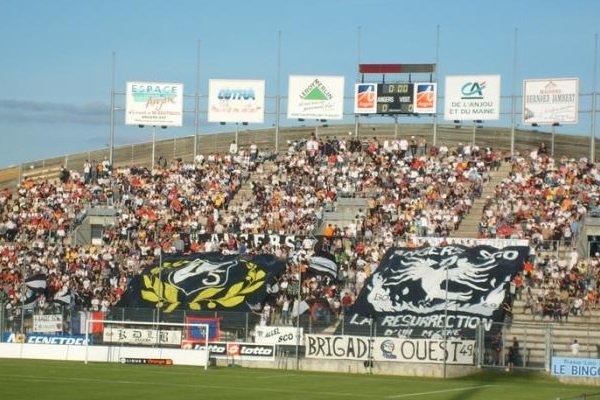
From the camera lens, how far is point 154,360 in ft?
156

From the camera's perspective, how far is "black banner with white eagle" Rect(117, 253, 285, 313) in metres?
54.6

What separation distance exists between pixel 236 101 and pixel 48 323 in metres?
27.3

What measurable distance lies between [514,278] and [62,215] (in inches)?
1093

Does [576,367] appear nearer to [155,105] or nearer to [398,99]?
[398,99]

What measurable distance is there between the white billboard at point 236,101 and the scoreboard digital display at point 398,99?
8162 mm

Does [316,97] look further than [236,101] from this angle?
No

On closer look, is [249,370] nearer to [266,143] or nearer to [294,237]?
[294,237]

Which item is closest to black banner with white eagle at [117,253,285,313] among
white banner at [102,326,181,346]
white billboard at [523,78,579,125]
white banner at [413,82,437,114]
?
white banner at [102,326,181,346]

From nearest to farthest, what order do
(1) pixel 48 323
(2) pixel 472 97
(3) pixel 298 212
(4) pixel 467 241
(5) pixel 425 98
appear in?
(1) pixel 48 323 → (4) pixel 467 241 → (3) pixel 298 212 → (2) pixel 472 97 → (5) pixel 425 98

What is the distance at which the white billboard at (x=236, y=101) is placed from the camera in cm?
7475

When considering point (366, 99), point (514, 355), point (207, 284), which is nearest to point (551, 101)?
point (366, 99)

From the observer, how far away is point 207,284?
55812mm

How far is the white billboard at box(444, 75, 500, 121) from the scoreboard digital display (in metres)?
2.11

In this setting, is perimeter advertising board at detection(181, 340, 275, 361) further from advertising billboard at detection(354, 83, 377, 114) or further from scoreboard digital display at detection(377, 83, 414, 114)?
advertising billboard at detection(354, 83, 377, 114)
